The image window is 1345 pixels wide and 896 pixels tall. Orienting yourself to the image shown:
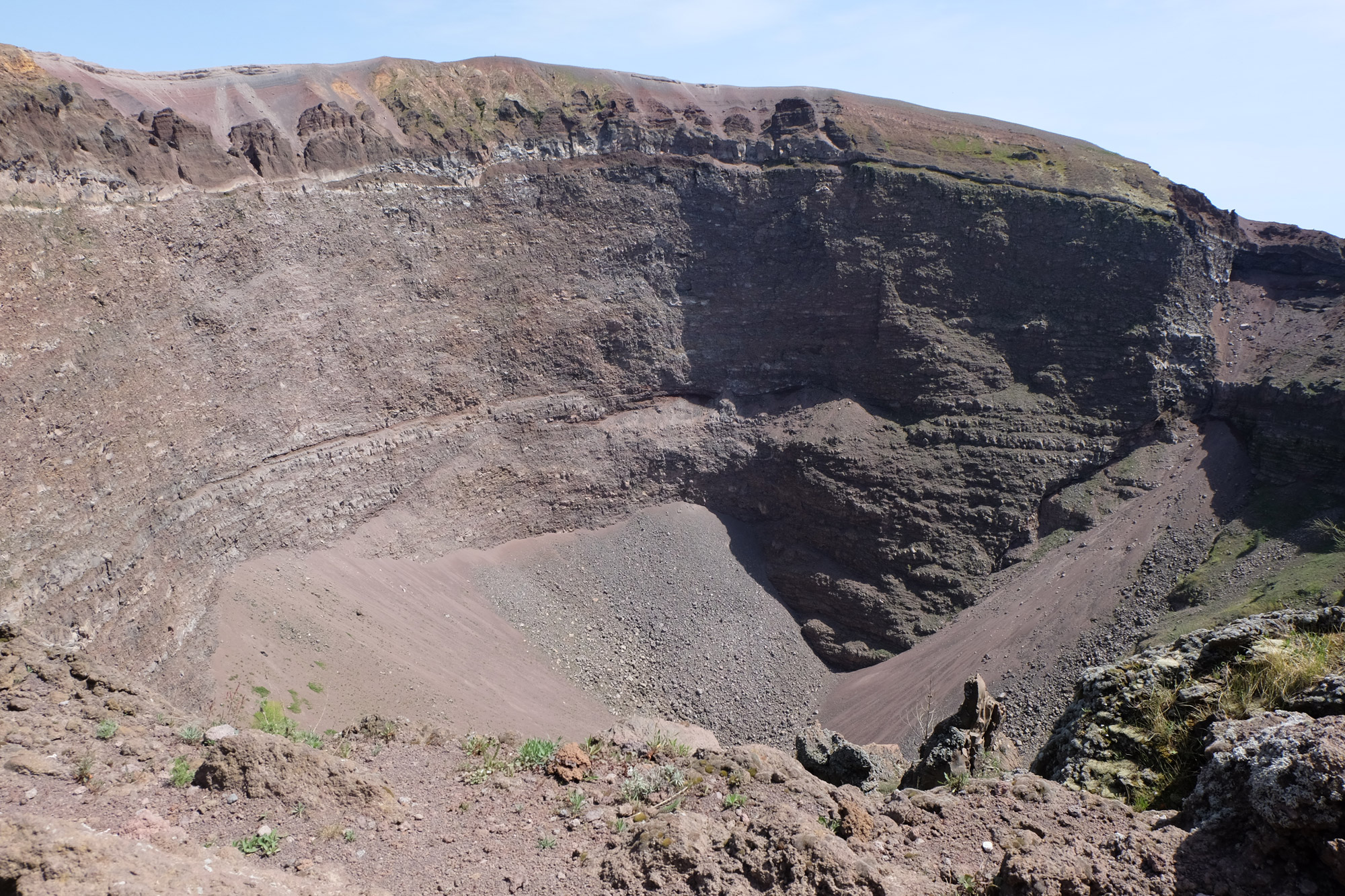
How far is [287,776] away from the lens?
7.07 meters

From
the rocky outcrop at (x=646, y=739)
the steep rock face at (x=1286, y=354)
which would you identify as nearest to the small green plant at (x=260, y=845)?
the rocky outcrop at (x=646, y=739)

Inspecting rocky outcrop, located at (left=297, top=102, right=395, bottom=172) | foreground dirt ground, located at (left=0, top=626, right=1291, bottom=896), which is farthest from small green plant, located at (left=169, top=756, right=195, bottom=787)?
rocky outcrop, located at (left=297, top=102, right=395, bottom=172)

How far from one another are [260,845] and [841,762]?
8285mm

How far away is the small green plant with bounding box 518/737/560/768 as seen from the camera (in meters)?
8.16

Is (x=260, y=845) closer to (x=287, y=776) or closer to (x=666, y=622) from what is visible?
(x=287, y=776)

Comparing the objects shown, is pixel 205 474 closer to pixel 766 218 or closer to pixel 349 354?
pixel 349 354

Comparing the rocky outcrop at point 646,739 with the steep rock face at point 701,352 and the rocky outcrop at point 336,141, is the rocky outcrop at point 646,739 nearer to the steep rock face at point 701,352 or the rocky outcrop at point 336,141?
the steep rock face at point 701,352

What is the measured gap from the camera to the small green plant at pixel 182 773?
7070 millimetres

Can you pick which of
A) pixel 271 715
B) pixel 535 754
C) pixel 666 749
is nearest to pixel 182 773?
pixel 535 754

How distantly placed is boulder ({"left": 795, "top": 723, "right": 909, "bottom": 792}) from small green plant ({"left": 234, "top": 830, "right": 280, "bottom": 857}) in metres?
7.62

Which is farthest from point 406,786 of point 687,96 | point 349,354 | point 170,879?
point 687,96

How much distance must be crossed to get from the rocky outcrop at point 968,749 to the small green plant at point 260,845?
6307 millimetres

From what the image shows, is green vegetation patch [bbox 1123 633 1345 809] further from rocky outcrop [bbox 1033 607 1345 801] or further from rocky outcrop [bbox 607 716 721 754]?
rocky outcrop [bbox 607 716 721 754]

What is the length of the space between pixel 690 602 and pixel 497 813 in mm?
A: 20911
